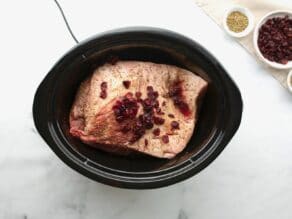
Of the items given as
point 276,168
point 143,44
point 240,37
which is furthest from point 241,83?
point 143,44

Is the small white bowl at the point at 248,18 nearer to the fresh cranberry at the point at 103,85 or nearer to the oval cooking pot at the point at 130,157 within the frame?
the oval cooking pot at the point at 130,157

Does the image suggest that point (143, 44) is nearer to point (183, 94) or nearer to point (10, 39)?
point (183, 94)

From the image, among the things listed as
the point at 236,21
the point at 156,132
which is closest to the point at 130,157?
the point at 156,132

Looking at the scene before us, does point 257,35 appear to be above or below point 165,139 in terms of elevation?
above

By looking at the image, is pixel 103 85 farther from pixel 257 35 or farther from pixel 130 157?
pixel 257 35

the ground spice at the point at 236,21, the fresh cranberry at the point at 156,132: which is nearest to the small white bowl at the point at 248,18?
the ground spice at the point at 236,21
